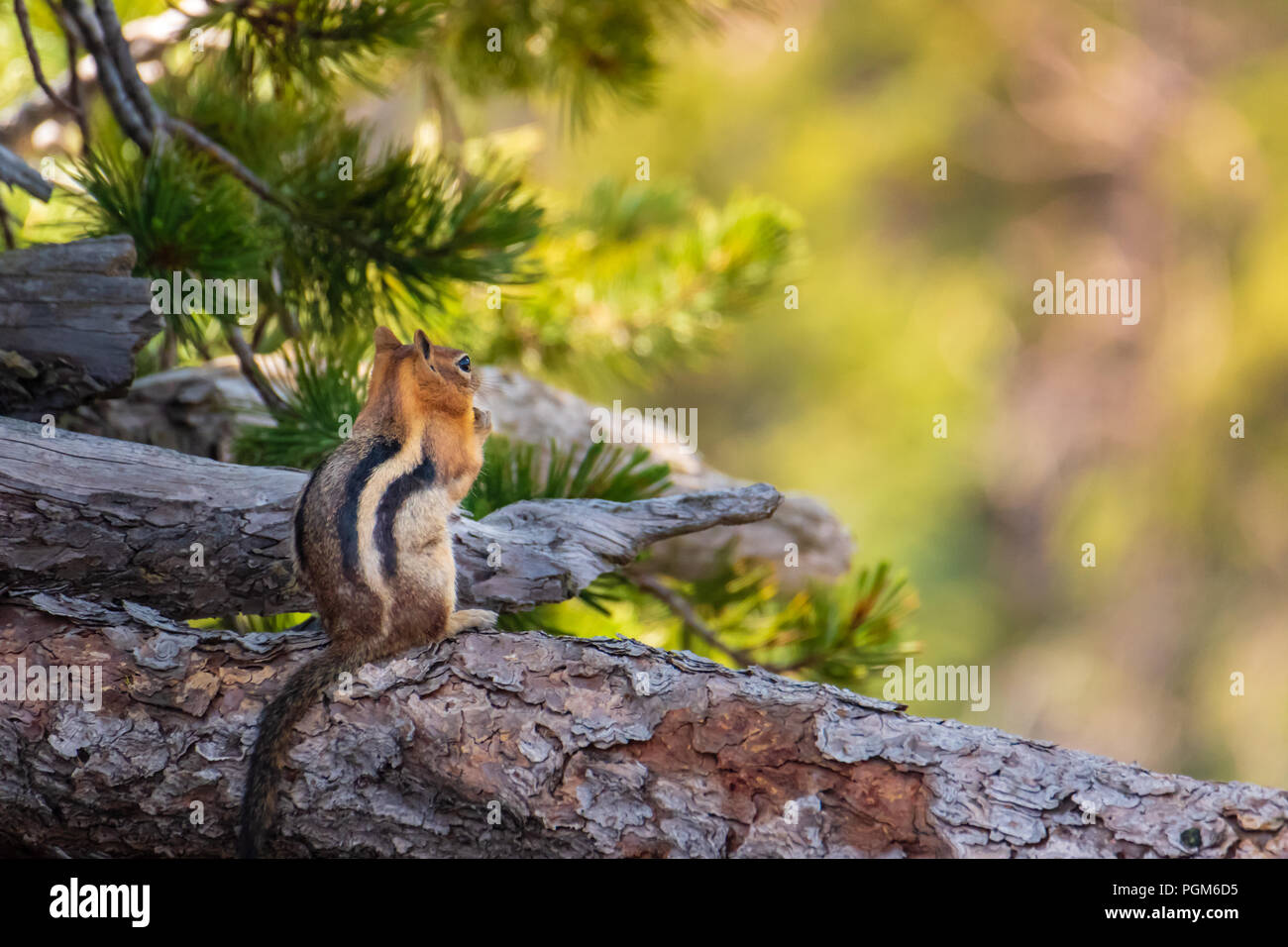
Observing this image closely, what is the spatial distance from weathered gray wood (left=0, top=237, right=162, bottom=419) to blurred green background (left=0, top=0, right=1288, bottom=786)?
5921mm

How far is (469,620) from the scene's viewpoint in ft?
4.69

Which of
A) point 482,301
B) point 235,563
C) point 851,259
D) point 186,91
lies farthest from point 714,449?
point 235,563

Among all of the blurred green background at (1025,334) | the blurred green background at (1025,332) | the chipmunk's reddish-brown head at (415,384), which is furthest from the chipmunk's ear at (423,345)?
the blurred green background at (1025,334)

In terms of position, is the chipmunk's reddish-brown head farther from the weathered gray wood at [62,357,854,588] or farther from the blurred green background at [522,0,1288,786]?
the blurred green background at [522,0,1288,786]

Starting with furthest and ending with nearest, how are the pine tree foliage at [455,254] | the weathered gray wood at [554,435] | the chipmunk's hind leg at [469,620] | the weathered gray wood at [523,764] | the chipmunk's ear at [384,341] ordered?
the weathered gray wood at [554,435]
the pine tree foliage at [455,254]
the chipmunk's ear at [384,341]
the chipmunk's hind leg at [469,620]
the weathered gray wood at [523,764]

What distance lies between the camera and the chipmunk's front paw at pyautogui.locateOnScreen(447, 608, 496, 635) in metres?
1.42

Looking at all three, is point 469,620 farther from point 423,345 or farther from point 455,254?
point 455,254

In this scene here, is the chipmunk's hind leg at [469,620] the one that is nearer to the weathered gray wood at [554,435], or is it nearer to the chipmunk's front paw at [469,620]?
the chipmunk's front paw at [469,620]

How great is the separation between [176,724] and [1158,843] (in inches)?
43.7

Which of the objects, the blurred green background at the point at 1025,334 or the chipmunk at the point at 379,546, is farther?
the blurred green background at the point at 1025,334

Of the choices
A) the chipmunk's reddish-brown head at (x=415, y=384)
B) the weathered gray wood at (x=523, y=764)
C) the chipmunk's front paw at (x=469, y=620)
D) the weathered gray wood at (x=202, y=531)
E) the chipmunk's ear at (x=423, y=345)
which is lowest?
the weathered gray wood at (x=523, y=764)

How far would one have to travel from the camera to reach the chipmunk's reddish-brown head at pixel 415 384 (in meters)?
1.51

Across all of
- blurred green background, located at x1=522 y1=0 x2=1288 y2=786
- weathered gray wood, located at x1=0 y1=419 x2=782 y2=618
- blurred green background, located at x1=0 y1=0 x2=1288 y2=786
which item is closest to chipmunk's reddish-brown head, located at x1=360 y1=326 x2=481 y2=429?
weathered gray wood, located at x1=0 y1=419 x2=782 y2=618

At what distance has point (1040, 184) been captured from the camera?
9047 mm
